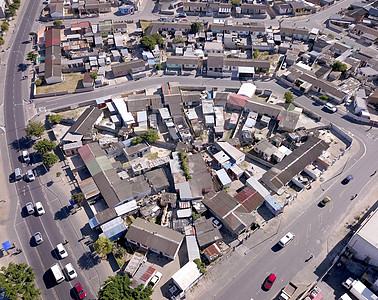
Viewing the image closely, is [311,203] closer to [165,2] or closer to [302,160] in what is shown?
[302,160]

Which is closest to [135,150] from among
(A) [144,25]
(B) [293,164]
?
(B) [293,164]

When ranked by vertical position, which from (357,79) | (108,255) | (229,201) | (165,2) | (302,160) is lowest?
(108,255)

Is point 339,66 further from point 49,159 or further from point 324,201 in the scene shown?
point 49,159

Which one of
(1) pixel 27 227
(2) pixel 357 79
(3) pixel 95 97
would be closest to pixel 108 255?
(1) pixel 27 227

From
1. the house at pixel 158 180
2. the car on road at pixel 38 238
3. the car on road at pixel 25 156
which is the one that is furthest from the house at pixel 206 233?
the car on road at pixel 25 156

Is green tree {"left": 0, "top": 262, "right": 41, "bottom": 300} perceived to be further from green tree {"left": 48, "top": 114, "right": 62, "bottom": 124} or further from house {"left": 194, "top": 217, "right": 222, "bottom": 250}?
green tree {"left": 48, "top": 114, "right": 62, "bottom": 124}

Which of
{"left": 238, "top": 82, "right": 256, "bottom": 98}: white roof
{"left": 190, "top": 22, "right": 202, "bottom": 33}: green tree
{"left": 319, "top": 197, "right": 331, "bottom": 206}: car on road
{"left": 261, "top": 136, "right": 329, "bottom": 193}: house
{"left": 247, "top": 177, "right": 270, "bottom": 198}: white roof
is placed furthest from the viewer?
{"left": 190, "top": 22, "right": 202, "bottom": 33}: green tree

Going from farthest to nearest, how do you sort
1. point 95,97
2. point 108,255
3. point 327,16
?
1. point 327,16
2. point 95,97
3. point 108,255

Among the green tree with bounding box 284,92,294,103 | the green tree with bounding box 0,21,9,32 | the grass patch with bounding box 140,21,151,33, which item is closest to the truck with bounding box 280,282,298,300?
the green tree with bounding box 284,92,294,103
